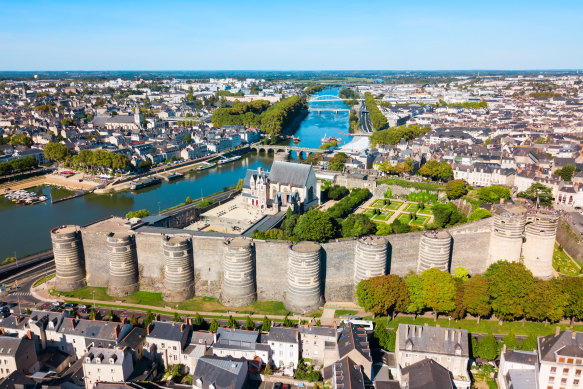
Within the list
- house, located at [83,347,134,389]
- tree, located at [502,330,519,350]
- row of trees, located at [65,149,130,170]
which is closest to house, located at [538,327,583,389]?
tree, located at [502,330,519,350]

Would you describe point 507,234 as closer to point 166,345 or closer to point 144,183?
point 166,345

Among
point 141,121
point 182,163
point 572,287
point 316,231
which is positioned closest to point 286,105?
point 141,121

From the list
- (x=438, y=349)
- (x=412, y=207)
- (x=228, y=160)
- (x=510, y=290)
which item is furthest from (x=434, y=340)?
(x=228, y=160)

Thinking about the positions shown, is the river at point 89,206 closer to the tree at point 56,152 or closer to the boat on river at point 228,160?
the boat on river at point 228,160

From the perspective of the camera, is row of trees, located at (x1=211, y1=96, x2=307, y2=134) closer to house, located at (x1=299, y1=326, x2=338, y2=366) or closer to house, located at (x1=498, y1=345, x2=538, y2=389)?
house, located at (x1=299, y1=326, x2=338, y2=366)

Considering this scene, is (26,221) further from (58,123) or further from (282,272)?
(58,123)
